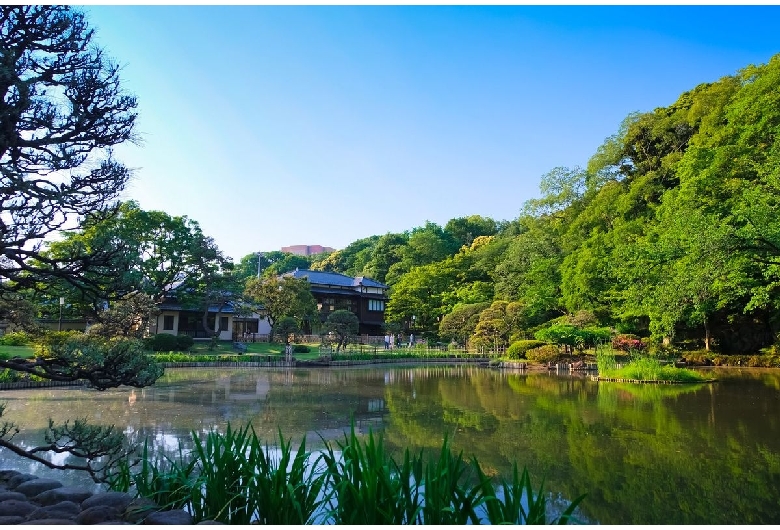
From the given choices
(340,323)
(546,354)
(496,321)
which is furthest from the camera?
Answer: (496,321)

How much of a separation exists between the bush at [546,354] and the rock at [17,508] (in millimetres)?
17390

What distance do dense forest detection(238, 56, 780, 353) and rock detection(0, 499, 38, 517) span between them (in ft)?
36.5

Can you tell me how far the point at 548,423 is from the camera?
7.45 m

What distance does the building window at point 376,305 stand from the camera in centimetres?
3512

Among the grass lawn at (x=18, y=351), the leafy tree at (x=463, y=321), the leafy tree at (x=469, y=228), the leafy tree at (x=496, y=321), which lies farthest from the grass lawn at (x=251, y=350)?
the leafy tree at (x=469, y=228)

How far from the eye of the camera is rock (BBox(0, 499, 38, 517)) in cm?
282

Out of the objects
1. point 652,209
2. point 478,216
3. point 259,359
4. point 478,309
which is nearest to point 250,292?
point 259,359

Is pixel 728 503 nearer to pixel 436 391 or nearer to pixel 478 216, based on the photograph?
pixel 436 391

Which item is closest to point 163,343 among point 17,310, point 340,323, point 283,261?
point 340,323

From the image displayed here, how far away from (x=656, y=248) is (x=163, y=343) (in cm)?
1746

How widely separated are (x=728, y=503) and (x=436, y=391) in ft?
25.8

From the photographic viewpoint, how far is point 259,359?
718 inches

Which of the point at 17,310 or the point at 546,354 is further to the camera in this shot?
the point at 546,354

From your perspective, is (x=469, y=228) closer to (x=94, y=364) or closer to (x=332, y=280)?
(x=332, y=280)
